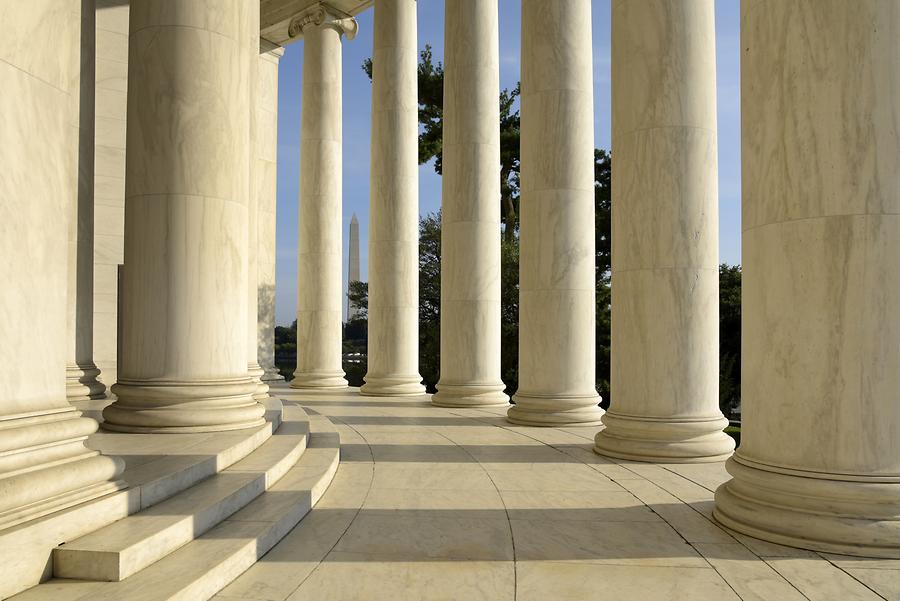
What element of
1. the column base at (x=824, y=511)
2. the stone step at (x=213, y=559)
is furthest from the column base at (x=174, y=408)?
the column base at (x=824, y=511)

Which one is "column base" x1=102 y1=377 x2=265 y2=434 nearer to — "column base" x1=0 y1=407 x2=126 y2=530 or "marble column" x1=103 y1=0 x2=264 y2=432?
"marble column" x1=103 y1=0 x2=264 y2=432

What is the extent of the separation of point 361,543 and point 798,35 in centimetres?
11263

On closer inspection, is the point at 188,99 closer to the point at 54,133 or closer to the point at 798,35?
the point at 54,133

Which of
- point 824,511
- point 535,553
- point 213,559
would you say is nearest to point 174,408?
point 213,559

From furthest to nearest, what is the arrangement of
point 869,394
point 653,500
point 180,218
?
point 180,218 → point 653,500 → point 869,394

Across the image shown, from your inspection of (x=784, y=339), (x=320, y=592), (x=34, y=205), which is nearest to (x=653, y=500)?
(x=784, y=339)

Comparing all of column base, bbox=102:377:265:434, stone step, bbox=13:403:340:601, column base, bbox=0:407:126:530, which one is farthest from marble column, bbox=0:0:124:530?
column base, bbox=102:377:265:434

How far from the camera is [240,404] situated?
17950 centimetres

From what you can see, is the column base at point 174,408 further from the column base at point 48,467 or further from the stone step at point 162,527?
the column base at point 48,467

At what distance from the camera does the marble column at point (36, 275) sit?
96875 mm

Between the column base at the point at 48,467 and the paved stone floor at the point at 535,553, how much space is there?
2484 cm

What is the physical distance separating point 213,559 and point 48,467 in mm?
24827

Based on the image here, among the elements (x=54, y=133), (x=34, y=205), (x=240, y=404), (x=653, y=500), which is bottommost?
(x=653, y=500)

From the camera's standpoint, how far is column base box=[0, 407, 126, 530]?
305ft
